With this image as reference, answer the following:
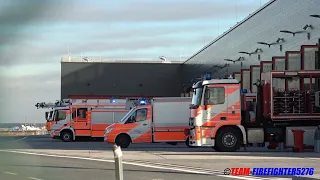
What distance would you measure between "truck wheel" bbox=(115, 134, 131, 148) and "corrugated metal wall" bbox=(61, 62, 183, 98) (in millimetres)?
43103

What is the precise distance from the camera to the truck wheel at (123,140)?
88.7ft

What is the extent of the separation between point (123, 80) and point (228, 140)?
51.2 meters

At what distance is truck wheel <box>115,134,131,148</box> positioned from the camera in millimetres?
27047

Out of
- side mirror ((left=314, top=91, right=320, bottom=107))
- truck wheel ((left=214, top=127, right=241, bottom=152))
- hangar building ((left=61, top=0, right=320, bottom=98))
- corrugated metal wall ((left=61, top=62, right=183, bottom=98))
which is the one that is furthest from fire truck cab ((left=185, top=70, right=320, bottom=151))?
corrugated metal wall ((left=61, top=62, right=183, bottom=98))

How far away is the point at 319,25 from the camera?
29.7m

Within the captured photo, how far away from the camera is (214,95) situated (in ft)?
72.1

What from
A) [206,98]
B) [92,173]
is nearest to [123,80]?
[206,98]

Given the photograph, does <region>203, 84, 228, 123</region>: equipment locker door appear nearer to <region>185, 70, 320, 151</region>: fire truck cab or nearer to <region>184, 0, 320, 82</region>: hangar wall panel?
<region>185, 70, 320, 151</region>: fire truck cab

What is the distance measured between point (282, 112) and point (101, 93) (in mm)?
51370

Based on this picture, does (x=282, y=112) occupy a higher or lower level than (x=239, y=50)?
lower

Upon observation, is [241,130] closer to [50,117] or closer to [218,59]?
[50,117]

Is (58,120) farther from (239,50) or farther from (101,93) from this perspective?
(101,93)

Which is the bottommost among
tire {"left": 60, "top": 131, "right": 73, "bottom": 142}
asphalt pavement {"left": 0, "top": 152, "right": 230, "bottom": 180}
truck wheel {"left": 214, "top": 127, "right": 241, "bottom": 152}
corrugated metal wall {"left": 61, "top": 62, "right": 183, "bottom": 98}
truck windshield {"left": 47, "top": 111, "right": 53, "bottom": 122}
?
tire {"left": 60, "top": 131, "right": 73, "bottom": 142}

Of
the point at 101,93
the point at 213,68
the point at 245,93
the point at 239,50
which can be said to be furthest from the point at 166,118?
the point at 101,93
